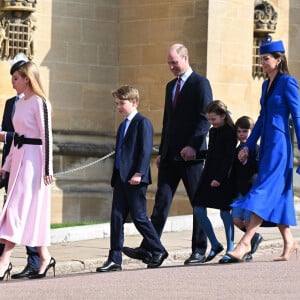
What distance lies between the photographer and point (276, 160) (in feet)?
41.4

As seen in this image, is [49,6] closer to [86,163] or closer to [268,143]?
[86,163]

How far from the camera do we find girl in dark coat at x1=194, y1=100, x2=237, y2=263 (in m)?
13.3

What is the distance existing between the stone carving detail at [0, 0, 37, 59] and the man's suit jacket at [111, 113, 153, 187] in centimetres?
634

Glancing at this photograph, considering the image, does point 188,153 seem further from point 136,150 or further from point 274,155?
point 274,155

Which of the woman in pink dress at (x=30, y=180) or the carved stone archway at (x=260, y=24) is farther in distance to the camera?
the carved stone archway at (x=260, y=24)

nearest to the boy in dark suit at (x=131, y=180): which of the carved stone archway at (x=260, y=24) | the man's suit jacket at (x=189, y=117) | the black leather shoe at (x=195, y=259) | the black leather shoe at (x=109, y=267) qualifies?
the black leather shoe at (x=109, y=267)

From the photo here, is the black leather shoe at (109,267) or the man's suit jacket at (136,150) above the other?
the man's suit jacket at (136,150)

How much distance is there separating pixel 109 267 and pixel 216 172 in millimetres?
1383

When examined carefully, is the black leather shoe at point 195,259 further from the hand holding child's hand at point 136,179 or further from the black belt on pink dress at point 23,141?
the black belt on pink dress at point 23,141

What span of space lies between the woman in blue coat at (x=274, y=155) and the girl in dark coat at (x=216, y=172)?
18.8 inches

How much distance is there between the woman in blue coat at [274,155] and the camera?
12531 millimetres

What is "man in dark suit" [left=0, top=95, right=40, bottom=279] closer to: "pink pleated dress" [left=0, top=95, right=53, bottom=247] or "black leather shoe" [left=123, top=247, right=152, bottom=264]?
"pink pleated dress" [left=0, top=95, right=53, bottom=247]

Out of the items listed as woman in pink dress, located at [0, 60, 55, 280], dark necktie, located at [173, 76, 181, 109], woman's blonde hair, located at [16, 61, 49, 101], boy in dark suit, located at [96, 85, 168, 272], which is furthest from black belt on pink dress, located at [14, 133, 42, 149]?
dark necktie, located at [173, 76, 181, 109]

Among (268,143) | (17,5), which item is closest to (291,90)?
(268,143)
